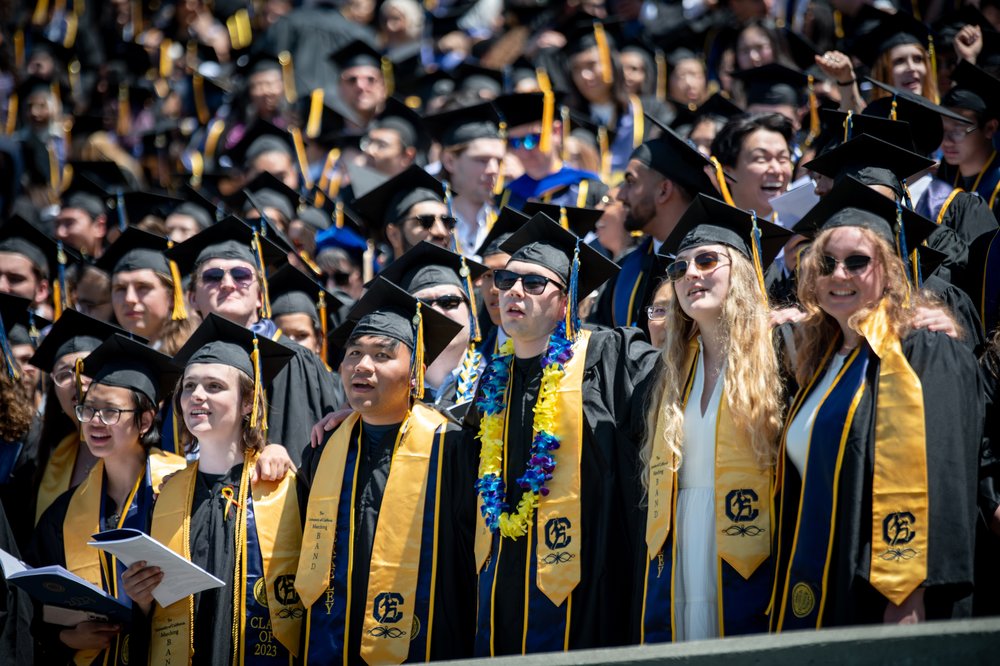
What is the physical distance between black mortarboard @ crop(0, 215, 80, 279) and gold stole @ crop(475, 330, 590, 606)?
14.7ft

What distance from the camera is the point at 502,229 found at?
6.41 meters

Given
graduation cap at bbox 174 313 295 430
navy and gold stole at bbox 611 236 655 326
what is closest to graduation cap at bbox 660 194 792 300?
navy and gold stole at bbox 611 236 655 326

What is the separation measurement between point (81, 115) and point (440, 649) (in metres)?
8.36

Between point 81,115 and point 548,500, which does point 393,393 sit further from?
point 81,115

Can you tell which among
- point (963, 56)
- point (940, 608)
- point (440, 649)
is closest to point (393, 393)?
point (440, 649)

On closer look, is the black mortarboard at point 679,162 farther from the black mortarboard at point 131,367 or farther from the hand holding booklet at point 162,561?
the hand holding booklet at point 162,561

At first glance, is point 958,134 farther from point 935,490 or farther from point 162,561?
point 162,561

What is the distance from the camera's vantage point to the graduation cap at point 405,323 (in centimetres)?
522

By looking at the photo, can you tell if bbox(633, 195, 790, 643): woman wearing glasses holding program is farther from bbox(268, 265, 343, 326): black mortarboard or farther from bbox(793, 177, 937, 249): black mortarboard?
bbox(268, 265, 343, 326): black mortarboard

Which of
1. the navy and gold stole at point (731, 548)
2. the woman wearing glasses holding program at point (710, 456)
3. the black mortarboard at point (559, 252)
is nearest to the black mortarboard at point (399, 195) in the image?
the black mortarboard at point (559, 252)

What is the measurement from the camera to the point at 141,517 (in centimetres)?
547

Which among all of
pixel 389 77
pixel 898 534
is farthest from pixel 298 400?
pixel 389 77

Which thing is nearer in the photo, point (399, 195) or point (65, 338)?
point (65, 338)

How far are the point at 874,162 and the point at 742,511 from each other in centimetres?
168
